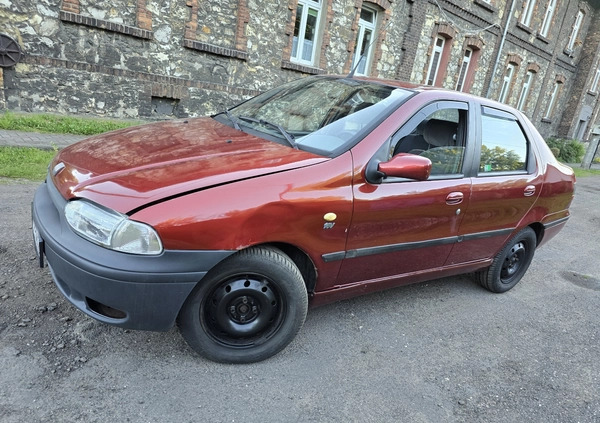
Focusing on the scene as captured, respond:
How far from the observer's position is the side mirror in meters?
2.53

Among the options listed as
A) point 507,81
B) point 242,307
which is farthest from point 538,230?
point 507,81

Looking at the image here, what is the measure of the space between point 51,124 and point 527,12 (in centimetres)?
1842

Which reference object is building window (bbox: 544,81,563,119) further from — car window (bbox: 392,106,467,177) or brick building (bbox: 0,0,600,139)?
car window (bbox: 392,106,467,177)

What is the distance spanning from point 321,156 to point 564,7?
22349 millimetres

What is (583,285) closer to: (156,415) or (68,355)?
(156,415)

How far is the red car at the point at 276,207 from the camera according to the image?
2.03 meters

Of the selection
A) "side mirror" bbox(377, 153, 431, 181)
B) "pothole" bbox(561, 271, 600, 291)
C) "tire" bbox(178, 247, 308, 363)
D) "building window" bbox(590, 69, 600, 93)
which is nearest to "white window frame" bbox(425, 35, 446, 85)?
"pothole" bbox(561, 271, 600, 291)

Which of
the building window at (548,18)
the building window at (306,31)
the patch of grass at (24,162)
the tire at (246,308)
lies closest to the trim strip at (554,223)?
the tire at (246,308)

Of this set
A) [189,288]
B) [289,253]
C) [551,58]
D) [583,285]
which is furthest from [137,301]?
[551,58]

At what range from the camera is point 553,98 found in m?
22.0

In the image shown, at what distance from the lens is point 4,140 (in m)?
5.95

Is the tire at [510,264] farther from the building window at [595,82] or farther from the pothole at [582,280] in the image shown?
the building window at [595,82]

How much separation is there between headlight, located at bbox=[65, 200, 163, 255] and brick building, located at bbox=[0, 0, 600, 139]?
6.79 m

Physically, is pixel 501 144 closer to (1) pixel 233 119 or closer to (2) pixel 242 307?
(1) pixel 233 119
